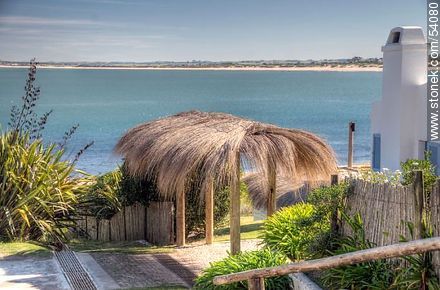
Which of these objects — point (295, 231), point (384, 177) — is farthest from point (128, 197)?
point (384, 177)

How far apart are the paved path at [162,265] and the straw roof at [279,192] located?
14.7 feet

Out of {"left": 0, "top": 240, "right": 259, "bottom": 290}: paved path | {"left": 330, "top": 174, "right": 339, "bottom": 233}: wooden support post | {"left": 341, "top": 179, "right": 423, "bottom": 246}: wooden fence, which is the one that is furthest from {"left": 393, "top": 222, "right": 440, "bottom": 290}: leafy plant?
{"left": 0, "top": 240, "right": 259, "bottom": 290}: paved path

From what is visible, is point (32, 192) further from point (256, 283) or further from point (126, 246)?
point (256, 283)

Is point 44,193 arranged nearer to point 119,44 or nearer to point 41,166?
point 41,166

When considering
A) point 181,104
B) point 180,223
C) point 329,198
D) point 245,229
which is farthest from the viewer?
point 181,104

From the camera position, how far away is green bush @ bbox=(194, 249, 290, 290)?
866 centimetres

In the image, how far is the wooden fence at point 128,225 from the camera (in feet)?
45.3

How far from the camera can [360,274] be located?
7980mm

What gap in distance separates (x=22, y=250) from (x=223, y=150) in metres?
3.64

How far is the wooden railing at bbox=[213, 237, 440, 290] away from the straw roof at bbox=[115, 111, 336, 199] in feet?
11.6

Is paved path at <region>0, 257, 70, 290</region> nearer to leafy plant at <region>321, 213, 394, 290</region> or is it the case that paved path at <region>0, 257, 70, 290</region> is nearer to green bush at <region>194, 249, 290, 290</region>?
green bush at <region>194, 249, 290, 290</region>

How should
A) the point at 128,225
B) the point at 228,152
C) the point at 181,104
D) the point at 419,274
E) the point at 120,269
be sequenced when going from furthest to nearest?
the point at 181,104 → the point at 128,225 → the point at 120,269 → the point at 228,152 → the point at 419,274

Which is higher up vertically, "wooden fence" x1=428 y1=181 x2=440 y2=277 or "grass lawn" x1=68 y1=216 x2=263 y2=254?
"wooden fence" x1=428 y1=181 x2=440 y2=277

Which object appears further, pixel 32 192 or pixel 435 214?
pixel 32 192
